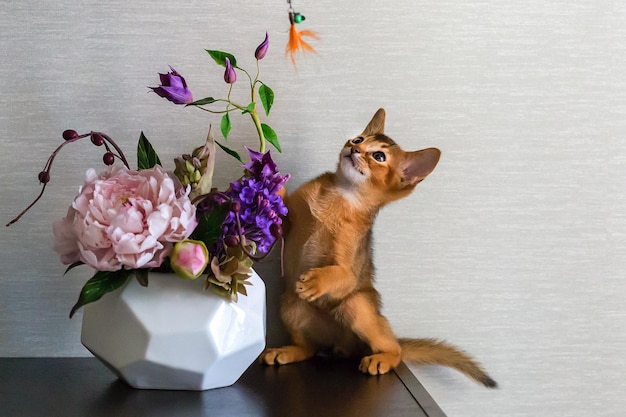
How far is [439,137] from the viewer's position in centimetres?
123

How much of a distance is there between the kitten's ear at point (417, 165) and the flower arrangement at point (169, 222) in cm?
21

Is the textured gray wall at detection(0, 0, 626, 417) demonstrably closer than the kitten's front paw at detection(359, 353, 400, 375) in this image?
No

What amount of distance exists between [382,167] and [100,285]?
0.45m

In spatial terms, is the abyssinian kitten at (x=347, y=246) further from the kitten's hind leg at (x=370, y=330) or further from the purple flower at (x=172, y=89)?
the purple flower at (x=172, y=89)

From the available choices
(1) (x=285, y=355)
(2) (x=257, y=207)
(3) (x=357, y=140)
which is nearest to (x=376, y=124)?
(3) (x=357, y=140)

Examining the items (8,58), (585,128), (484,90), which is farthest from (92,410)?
(585,128)

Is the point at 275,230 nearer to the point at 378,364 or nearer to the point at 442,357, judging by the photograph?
the point at 378,364

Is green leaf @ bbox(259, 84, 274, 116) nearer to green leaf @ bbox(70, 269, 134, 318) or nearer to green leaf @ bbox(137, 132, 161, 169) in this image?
green leaf @ bbox(137, 132, 161, 169)

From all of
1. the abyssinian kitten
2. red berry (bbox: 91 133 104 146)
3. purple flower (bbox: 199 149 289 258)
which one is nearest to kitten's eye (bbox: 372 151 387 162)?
the abyssinian kitten

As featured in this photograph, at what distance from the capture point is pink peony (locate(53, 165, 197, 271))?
2.75 feet

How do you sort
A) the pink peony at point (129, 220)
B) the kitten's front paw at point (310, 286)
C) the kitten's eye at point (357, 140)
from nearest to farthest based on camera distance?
the pink peony at point (129, 220)
the kitten's front paw at point (310, 286)
the kitten's eye at point (357, 140)

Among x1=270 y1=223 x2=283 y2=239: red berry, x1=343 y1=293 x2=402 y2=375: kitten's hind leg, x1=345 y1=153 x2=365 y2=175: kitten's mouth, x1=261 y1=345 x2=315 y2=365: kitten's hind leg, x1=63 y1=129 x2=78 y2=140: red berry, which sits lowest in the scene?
x1=261 y1=345 x2=315 y2=365: kitten's hind leg

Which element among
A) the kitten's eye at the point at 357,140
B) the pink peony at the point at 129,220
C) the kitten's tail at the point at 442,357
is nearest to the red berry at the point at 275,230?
the pink peony at the point at 129,220

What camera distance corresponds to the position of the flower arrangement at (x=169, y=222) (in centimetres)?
84
